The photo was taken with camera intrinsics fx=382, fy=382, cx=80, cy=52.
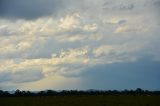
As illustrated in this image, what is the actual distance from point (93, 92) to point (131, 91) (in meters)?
21.4

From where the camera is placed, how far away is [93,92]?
192 meters

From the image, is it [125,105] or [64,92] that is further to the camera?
[64,92]

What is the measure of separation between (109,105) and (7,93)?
121 metres

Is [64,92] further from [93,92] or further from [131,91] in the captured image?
[131,91]

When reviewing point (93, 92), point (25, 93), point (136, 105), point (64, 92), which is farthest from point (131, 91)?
point (136, 105)

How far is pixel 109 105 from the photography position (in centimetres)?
7650

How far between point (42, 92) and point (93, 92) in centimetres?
2635

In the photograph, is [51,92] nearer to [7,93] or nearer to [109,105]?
[7,93]

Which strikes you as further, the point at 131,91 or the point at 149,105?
the point at 131,91

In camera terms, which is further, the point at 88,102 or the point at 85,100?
the point at 85,100

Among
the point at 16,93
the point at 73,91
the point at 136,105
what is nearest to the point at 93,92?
the point at 73,91

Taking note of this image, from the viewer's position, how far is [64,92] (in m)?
194

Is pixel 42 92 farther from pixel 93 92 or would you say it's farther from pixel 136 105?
pixel 136 105

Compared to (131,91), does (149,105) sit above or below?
below
